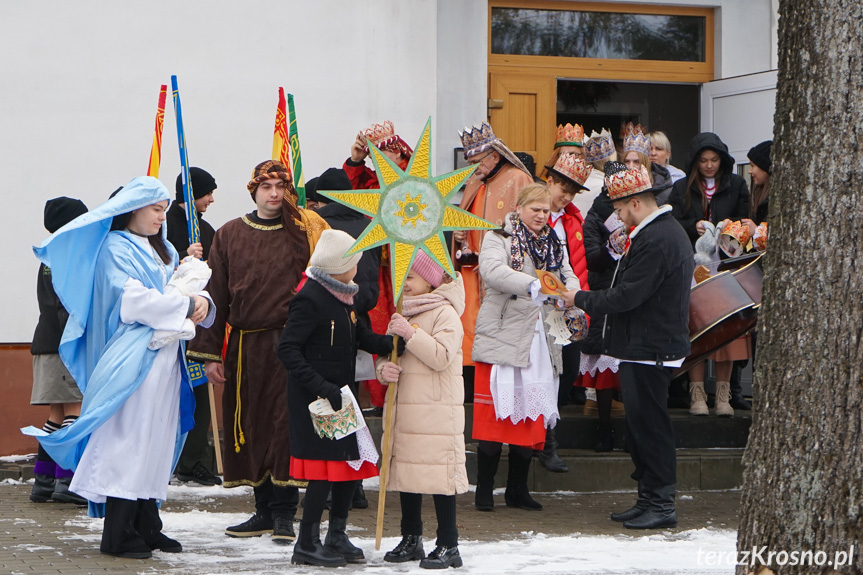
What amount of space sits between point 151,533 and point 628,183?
11.1 ft

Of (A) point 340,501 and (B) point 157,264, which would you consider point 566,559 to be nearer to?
(A) point 340,501

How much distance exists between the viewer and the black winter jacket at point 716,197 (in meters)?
9.29

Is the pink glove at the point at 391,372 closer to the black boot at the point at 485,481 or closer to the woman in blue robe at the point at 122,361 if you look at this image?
the woman in blue robe at the point at 122,361

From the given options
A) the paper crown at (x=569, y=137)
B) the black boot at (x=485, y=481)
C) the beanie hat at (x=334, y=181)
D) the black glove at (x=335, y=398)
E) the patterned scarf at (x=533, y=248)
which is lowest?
the black boot at (x=485, y=481)

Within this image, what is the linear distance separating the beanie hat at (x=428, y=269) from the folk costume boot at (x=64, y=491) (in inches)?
119

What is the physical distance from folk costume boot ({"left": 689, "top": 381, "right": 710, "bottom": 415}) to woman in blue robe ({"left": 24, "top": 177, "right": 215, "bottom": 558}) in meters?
4.37

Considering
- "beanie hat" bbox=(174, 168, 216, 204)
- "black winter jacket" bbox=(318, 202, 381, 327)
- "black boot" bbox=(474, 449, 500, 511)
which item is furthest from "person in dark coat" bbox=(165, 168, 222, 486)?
"black boot" bbox=(474, 449, 500, 511)

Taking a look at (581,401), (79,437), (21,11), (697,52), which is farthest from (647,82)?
(79,437)

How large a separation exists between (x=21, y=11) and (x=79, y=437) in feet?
15.0

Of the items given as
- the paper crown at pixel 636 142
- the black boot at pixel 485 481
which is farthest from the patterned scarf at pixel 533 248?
the paper crown at pixel 636 142

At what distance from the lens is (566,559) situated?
247 inches

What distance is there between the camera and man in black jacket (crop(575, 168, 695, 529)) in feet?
23.7

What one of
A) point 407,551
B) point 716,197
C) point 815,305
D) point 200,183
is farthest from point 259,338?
point 716,197

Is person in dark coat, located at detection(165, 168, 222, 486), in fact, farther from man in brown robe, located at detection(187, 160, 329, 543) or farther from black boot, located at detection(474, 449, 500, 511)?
black boot, located at detection(474, 449, 500, 511)
